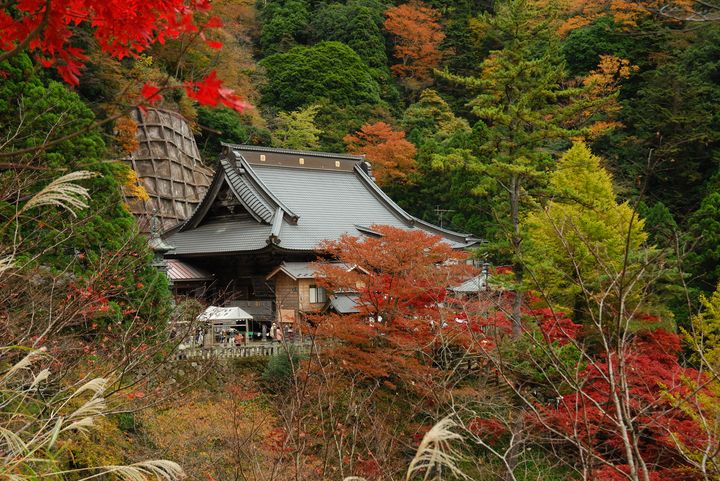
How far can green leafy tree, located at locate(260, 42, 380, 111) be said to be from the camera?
32250 mm

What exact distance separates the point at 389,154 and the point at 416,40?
36.7 feet

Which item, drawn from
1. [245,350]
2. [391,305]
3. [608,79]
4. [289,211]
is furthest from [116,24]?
[608,79]

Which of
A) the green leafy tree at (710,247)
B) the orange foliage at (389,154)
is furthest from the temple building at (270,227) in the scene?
the green leafy tree at (710,247)

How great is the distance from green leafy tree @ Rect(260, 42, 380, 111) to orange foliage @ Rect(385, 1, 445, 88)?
318 centimetres

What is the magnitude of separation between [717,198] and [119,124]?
15553mm

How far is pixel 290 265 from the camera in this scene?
1705 cm

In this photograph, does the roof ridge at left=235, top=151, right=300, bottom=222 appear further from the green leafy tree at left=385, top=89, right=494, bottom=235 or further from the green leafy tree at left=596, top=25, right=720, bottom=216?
the green leafy tree at left=596, top=25, right=720, bottom=216

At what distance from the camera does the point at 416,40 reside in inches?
1388

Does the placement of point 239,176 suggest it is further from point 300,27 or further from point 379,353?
point 300,27

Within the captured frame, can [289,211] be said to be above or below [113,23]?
below

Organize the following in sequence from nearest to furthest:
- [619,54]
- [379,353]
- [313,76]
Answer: [379,353] < [619,54] < [313,76]

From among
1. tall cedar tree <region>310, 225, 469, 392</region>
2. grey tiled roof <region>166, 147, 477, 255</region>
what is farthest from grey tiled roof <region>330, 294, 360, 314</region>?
tall cedar tree <region>310, 225, 469, 392</region>

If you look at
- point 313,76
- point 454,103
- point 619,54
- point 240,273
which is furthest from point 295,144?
point 619,54

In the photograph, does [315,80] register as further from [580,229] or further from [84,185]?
[84,185]
